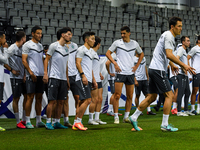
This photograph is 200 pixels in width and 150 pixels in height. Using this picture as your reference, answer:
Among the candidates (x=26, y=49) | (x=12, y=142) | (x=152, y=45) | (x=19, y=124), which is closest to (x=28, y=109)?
(x=19, y=124)

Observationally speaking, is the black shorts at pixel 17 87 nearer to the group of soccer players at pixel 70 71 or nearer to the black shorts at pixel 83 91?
the group of soccer players at pixel 70 71

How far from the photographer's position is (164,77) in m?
4.50

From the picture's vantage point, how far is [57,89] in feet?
17.0

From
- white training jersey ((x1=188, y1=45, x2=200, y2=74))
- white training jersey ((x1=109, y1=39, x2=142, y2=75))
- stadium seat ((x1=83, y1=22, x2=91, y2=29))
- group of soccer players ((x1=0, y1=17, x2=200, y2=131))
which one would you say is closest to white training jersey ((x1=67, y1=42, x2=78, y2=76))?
group of soccer players ((x1=0, y1=17, x2=200, y2=131))

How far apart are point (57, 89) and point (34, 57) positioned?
2.86ft

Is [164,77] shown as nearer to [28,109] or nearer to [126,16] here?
[28,109]

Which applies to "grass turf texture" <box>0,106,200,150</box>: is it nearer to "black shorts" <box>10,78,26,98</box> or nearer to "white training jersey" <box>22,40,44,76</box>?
"black shorts" <box>10,78,26,98</box>

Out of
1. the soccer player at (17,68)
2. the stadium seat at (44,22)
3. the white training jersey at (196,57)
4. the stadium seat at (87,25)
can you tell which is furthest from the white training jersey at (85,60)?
the stadium seat at (87,25)

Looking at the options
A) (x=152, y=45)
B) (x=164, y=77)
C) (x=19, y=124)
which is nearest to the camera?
(x=164, y=77)

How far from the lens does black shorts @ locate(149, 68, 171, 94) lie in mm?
4473

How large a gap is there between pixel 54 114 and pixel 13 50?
158 cm

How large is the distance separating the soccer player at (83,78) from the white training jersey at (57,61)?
28cm

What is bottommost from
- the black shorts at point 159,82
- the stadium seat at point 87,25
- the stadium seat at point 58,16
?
the black shorts at point 159,82

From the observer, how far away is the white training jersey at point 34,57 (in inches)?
216
